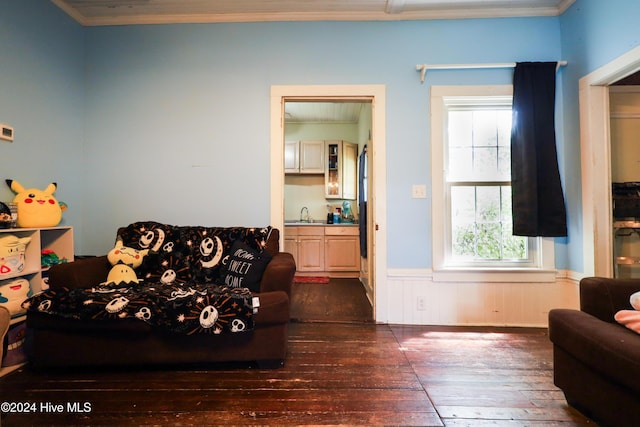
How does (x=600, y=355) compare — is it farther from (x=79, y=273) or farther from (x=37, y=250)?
(x=37, y=250)

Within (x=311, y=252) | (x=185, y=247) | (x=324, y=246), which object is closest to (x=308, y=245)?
(x=311, y=252)

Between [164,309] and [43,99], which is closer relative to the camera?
[164,309]

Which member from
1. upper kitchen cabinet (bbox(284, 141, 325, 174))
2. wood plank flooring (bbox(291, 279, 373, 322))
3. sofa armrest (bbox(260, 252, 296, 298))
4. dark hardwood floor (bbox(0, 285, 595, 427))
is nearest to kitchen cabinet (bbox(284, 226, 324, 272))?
wood plank flooring (bbox(291, 279, 373, 322))

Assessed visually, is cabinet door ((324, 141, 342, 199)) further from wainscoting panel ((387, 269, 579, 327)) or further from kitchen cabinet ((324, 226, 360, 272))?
wainscoting panel ((387, 269, 579, 327))

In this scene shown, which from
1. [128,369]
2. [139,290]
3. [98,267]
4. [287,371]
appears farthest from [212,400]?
[98,267]

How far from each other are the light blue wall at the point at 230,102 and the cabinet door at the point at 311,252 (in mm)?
1903

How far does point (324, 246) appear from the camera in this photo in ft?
15.0

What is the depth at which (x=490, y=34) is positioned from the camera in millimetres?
2662

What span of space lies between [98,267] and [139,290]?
20.7 inches

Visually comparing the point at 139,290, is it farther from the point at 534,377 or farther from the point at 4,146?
the point at 534,377

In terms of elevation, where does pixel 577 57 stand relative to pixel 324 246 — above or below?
above

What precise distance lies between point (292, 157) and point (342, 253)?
6.52 ft

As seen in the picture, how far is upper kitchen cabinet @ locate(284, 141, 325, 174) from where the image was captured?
5.10m

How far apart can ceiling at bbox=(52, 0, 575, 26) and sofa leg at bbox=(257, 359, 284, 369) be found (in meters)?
3.02
